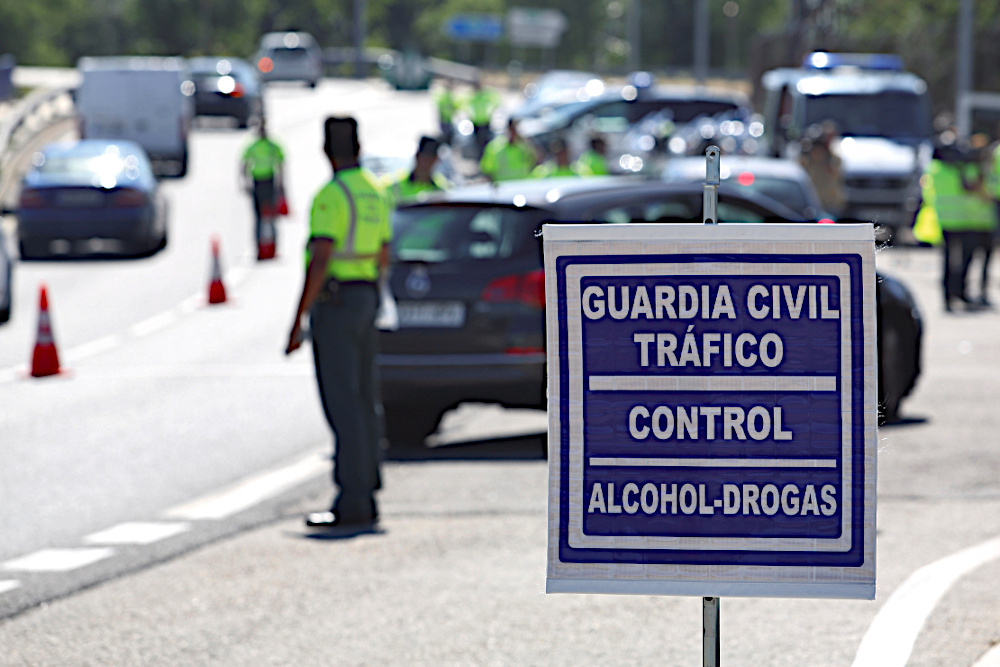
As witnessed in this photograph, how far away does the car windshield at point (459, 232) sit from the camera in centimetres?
1038

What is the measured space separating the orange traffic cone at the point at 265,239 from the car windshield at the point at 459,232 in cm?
1328

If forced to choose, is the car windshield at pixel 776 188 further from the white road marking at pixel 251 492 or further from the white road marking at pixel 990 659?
the white road marking at pixel 990 659

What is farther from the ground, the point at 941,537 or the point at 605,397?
the point at 605,397

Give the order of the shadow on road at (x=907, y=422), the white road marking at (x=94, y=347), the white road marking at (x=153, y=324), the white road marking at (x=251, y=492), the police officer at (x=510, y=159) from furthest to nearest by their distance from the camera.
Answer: the police officer at (x=510, y=159) → the white road marking at (x=153, y=324) → the white road marking at (x=94, y=347) → the shadow on road at (x=907, y=422) → the white road marking at (x=251, y=492)

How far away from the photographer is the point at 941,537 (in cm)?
769

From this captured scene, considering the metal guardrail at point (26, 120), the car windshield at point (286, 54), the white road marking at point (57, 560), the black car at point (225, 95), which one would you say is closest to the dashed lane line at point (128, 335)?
the white road marking at point (57, 560)

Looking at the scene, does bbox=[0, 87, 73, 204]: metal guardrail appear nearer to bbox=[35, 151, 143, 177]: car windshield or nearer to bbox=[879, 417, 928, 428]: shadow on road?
bbox=[35, 151, 143, 177]: car windshield

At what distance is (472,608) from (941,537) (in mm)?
2370

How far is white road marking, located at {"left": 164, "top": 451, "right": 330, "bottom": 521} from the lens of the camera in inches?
335

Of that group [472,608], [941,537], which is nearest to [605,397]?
[472,608]

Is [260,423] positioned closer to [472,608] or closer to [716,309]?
[472,608]

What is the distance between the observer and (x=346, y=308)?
27.2 ft

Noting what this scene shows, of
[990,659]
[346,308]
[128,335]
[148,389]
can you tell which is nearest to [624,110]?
[128,335]

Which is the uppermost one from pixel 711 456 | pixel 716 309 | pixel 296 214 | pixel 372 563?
pixel 716 309
